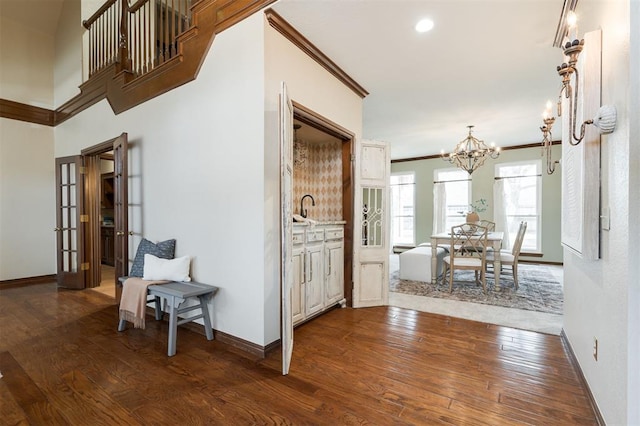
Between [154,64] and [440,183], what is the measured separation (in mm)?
7090

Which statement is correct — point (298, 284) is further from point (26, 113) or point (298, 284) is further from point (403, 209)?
point (403, 209)

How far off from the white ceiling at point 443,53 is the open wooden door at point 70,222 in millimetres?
4353

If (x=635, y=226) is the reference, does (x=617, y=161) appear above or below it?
above

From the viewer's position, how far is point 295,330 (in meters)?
2.95

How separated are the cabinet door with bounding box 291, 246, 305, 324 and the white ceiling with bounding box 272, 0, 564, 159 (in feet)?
6.89

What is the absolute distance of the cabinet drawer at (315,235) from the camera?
3098 millimetres

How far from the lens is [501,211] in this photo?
7.16 m

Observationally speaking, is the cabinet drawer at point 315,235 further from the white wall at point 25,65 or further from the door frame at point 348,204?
the white wall at point 25,65

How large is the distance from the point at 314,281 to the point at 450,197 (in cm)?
609

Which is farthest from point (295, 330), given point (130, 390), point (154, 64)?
point (154, 64)

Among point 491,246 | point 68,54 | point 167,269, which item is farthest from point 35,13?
point 491,246

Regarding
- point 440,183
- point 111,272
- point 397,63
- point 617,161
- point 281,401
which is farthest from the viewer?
point 440,183

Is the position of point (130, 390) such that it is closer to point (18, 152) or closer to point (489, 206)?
point (18, 152)

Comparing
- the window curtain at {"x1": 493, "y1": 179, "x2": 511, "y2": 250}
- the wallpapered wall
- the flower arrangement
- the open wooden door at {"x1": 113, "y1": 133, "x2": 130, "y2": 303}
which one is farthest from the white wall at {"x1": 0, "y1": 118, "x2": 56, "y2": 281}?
the window curtain at {"x1": 493, "y1": 179, "x2": 511, "y2": 250}
